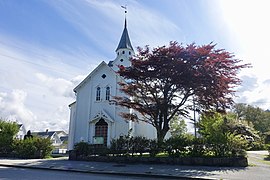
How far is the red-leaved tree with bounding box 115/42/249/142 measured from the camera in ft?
48.9

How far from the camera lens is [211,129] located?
13.3 metres

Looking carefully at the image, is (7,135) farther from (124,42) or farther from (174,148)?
(124,42)

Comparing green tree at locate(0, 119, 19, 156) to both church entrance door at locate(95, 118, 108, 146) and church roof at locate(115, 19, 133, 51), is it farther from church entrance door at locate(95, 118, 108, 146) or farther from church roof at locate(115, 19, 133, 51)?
church roof at locate(115, 19, 133, 51)

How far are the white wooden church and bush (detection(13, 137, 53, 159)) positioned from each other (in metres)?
5.46

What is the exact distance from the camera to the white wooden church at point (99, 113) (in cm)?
2405

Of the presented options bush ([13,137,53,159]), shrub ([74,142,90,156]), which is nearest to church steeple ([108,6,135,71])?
bush ([13,137,53,159])

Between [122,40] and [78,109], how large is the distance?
62.0 ft

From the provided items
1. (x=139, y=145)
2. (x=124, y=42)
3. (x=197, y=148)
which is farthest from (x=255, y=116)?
(x=139, y=145)

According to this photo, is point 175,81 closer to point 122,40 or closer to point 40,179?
point 40,179

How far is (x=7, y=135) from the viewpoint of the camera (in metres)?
20.5

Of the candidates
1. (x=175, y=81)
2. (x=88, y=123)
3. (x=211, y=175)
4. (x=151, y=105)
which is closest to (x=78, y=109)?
(x=88, y=123)

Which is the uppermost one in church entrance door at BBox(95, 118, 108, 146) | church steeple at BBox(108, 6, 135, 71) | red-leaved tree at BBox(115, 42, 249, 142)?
church steeple at BBox(108, 6, 135, 71)

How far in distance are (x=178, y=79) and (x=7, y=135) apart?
14621 mm

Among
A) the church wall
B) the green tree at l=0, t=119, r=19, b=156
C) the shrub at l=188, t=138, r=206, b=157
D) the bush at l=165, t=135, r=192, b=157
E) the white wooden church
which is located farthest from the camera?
the church wall
